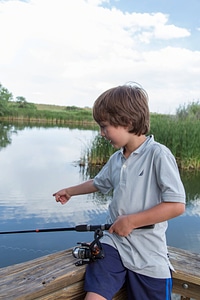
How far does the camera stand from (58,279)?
1.09m

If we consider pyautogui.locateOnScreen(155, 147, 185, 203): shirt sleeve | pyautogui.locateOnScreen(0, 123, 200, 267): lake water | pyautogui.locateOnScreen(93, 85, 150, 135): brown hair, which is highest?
pyautogui.locateOnScreen(93, 85, 150, 135): brown hair

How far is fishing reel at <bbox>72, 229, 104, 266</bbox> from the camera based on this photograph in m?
1.18

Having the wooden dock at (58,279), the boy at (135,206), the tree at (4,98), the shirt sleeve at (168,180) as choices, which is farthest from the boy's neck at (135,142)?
the tree at (4,98)

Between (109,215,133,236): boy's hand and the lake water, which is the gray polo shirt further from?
the lake water

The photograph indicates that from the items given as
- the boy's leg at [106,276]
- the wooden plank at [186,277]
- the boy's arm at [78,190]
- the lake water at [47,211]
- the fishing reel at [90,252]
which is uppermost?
the boy's arm at [78,190]

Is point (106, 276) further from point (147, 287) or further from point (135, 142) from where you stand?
point (135, 142)

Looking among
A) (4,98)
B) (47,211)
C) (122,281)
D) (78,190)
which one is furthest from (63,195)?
(4,98)

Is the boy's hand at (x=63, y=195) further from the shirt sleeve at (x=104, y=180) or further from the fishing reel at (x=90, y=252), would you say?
the fishing reel at (x=90, y=252)

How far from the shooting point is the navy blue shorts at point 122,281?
3.69 ft

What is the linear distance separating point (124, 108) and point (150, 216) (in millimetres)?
408

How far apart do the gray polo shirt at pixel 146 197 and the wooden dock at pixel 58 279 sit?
0.15 metres

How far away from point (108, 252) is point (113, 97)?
58 cm

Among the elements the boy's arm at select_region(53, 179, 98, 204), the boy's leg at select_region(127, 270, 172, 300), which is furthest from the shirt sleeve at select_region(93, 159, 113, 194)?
the boy's leg at select_region(127, 270, 172, 300)

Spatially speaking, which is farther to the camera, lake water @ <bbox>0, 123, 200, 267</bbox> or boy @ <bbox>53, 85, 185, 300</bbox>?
lake water @ <bbox>0, 123, 200, 267</bbox>
